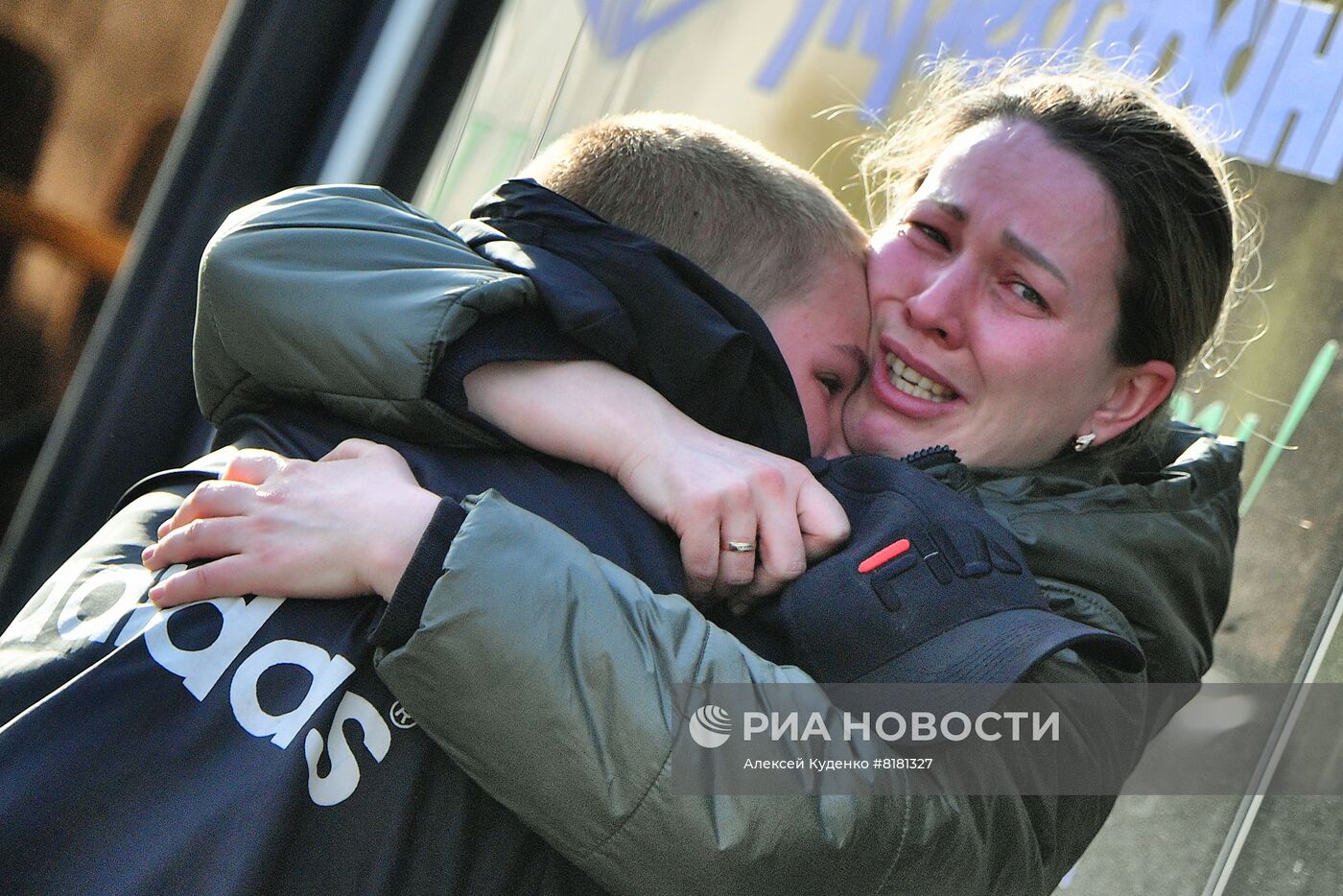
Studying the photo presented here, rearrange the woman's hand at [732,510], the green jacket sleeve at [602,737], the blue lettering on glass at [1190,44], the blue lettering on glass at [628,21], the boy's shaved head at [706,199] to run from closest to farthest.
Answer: the green jacket sleeve at [602,737] < the woman's hand at [732,510] < the boy's shaved head at [706,199] < the blue lettering on glass at [1190,44] < the blue lettering on glass at [628,21]

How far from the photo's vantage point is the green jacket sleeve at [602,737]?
1.23 m

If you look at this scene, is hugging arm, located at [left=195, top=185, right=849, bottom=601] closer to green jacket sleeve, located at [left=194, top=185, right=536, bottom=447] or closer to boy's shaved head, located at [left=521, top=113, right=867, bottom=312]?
green jacket sleeve, located at [left=194, top=185, right=536, bottom=447]

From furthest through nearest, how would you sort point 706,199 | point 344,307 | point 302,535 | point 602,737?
point 706,199 → point 344,307 → point 302,535 → point 602,737

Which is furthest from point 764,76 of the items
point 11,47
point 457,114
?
point 11,47

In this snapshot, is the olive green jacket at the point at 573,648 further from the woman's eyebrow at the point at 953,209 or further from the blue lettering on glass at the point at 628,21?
the blue lettering on glass at the point at 628,21

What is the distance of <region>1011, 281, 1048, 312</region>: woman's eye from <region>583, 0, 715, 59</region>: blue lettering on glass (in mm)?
1277

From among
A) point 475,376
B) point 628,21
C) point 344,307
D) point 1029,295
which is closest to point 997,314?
point 1029,295

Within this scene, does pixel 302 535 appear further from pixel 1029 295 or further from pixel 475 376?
pixel 1029 295

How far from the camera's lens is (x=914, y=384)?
1987 mm

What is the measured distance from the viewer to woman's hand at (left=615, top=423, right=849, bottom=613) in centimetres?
148

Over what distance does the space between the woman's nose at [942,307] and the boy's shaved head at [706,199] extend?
14cm

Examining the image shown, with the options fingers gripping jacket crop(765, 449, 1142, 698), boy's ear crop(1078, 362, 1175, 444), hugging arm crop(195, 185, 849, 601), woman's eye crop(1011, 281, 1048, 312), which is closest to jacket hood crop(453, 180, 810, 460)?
hugging arm crop(195, 185, 849, 601)

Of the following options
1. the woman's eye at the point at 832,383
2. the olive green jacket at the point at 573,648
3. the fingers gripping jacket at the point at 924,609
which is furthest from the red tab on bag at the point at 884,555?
the woman's eye at the point at 832,383

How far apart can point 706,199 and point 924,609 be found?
732 millimetres
